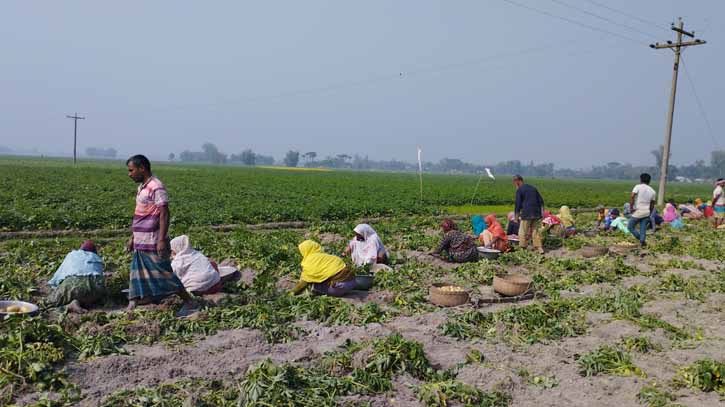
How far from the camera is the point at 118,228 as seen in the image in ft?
48.7

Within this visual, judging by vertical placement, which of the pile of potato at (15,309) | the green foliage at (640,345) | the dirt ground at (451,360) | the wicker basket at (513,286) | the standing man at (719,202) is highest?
the standing man at (719,202)

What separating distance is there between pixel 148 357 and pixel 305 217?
13.3m

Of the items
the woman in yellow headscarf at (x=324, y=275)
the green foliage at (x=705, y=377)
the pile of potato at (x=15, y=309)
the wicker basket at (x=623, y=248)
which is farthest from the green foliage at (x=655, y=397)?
the wicker basket at (x=623, y=248)

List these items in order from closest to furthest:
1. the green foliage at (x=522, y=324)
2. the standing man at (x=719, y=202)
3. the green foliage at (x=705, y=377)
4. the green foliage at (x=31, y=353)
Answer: the green foliage at (x=31, y=353) < the green foliage at (x=705, y=377) < the green foliage at (x=522, y=324) < the standing man at (x=719, y=202)

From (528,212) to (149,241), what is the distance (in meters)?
8.27

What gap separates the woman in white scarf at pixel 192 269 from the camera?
25.2 feet

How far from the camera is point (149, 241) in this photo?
265 inches

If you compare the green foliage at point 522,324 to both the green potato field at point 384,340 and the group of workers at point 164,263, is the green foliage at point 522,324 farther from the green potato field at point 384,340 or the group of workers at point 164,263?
the group of workers at point 164,263

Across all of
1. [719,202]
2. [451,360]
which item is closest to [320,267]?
[451,360]

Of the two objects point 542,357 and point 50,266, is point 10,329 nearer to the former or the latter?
point 50,266

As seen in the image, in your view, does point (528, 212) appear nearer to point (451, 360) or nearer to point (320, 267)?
point (320, 267)

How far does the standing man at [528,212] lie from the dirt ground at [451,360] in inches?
200

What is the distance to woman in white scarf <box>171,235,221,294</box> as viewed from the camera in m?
7.67

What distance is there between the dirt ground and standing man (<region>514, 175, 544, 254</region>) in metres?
5.09
